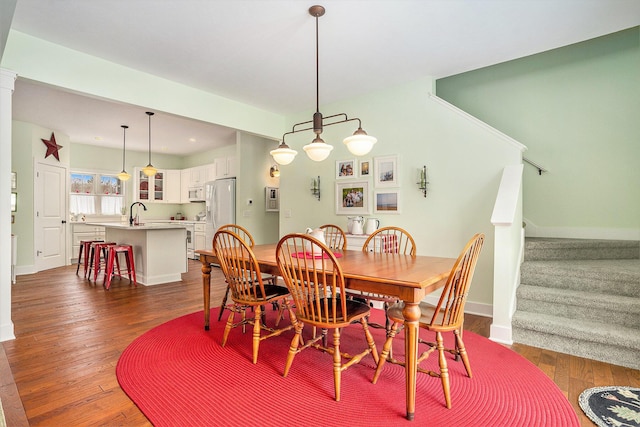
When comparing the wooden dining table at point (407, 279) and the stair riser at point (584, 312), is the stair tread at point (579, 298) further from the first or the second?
the wooden dining table at point (407, 279)

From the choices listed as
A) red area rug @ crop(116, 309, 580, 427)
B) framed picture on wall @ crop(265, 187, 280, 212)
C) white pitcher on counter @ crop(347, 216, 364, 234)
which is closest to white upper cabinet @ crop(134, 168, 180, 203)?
framed picture on wall @ crop(265, 187, 280, 212)

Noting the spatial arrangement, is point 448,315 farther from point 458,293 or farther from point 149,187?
point 149,187

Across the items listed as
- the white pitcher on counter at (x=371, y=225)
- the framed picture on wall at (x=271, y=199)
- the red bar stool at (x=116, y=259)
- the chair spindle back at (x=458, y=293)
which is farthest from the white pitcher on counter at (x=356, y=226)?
the red bar stool at (x=116, y=259)

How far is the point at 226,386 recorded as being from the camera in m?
2.06

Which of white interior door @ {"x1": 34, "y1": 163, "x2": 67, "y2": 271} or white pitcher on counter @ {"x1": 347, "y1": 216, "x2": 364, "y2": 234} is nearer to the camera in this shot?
white pitcher on counter @ {"x1": 347, "y1": 216, "x2": 364, "y2": 234}

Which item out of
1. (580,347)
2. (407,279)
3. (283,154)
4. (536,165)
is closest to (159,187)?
(283,154)

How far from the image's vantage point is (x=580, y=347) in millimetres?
2506

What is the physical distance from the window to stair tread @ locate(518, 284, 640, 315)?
8.19 m

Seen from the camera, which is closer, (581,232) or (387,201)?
(581,232)

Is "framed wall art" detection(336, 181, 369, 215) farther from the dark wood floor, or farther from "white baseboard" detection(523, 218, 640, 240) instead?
"white baseboard" detection(523, 218, 640, 240)

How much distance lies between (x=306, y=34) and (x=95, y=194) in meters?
6.80

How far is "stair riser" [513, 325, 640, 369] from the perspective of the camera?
2340mm

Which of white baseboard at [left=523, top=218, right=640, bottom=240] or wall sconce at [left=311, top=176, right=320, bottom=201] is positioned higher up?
wall sconce at [left=311, top=176, right=320, bottom=201]

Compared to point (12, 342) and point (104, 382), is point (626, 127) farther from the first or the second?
point (12, 342)
